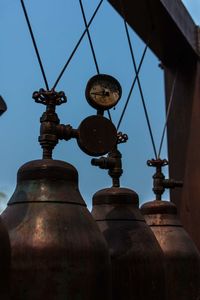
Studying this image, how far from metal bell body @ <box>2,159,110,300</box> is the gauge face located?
0.31 meters

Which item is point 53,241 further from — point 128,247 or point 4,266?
point 128,247

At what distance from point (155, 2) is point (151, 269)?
56.6 inches

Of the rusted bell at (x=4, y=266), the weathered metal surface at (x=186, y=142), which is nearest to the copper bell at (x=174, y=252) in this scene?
the weathered metal surface at (x=186, y=142)

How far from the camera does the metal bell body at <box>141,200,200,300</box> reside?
1922mm

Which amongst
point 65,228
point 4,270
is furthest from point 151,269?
point 4,270

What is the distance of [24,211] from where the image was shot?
1208 millimetres

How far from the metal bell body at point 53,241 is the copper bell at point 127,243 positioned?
26cm

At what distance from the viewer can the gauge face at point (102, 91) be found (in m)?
1.55

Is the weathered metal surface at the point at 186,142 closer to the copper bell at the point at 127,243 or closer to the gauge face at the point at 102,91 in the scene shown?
the copper bell at the point at 127,243

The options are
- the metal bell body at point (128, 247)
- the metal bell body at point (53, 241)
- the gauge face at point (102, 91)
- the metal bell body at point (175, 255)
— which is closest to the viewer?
the metal bell body at point (53, 241)

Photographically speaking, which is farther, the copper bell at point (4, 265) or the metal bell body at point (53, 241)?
the metal bell body at point (53, 241)

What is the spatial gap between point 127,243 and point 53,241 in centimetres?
43

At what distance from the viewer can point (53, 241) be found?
1.13m

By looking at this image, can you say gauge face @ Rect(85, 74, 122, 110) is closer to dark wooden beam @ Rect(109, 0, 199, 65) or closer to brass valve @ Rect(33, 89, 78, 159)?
brass valve @ Rect(33, 89, 78, 159)
